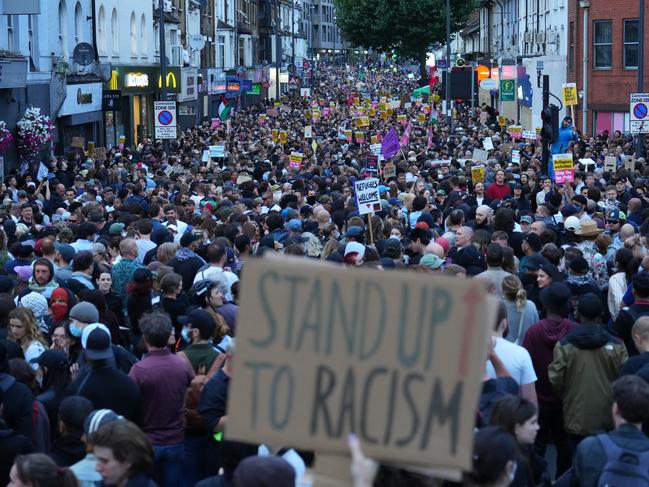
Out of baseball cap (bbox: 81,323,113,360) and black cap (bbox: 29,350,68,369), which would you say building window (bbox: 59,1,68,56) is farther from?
baseball cap (bbox: 81,323,113,360)

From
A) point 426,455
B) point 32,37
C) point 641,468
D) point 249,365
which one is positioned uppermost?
point 32,37

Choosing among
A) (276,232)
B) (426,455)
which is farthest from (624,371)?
(276,232)

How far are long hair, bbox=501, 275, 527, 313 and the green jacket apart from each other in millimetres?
1213

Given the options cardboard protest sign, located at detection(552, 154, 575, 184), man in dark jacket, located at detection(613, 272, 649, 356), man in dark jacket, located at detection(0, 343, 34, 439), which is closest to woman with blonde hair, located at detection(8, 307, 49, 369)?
man in dark jacket, located at detection(0, 343, 34, 439)

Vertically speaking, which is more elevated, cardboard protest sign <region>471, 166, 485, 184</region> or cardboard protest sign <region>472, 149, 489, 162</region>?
cardboard protest sign <region>472, 149, 489, 162</region>

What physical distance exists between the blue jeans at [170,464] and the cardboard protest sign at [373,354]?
12.6ft

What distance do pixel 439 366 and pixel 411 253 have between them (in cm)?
951

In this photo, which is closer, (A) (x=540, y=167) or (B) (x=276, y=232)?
(B) (x=276, y=232)

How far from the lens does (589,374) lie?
8.27 meters

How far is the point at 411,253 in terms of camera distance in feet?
44.4

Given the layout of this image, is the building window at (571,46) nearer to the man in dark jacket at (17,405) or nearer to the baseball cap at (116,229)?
the baseball cap at (116,229)

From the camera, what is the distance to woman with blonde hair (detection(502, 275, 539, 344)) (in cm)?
956

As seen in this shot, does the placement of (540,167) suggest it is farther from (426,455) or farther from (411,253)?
(426,455)

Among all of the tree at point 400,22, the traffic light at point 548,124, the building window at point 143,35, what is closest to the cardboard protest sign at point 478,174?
the traffic light at point 548,124
